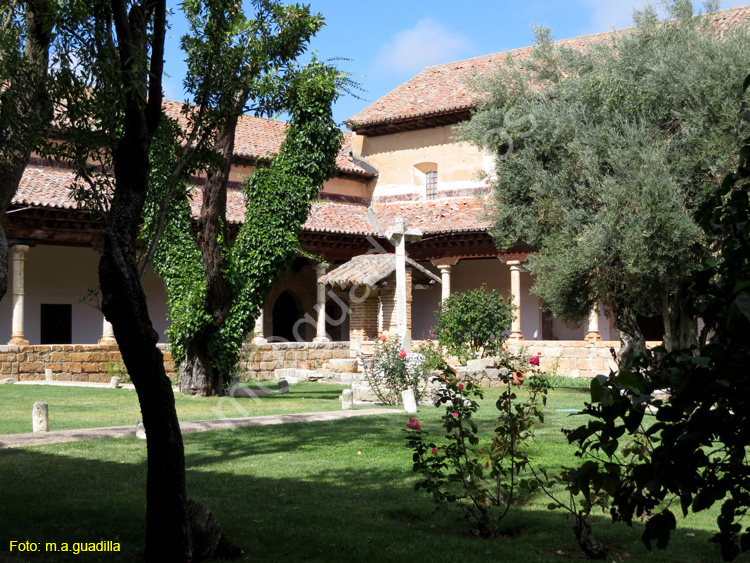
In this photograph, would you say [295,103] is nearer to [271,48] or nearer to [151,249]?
[271,48]

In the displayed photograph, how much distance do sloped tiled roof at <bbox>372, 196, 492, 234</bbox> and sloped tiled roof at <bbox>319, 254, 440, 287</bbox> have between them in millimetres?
1111

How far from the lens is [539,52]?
18.7 meters

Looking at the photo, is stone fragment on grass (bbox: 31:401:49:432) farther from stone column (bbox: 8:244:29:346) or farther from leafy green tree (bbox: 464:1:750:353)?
stone column (bbox: 8:244:29:346)

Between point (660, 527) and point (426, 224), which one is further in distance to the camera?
point (426, 224)

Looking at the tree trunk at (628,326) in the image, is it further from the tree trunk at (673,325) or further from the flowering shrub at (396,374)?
the flowering shrub at (396,374)

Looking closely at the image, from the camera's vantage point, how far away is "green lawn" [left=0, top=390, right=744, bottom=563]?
189 inches

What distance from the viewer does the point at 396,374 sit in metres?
13.7

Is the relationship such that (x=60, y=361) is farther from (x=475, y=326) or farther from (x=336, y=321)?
(x=336, y=321)

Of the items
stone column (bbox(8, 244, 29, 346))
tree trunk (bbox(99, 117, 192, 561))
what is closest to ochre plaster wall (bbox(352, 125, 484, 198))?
stone column (bbox(8, 244, 29, 346))

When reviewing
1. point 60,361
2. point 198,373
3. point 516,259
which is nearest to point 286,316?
point 516,259

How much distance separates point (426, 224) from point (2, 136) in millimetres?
18684

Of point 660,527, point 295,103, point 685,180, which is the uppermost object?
point 295,103

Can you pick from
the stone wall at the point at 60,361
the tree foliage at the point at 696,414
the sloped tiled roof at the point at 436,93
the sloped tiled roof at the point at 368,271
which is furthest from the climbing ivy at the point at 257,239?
the tree foliage at the point at 696,414

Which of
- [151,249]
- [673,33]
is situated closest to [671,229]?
[673,33]
